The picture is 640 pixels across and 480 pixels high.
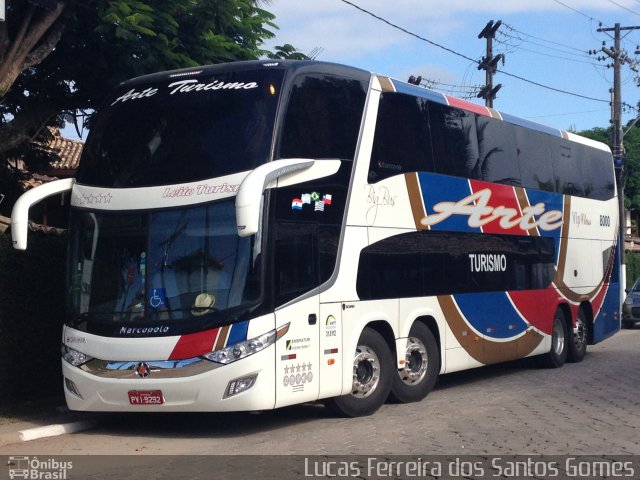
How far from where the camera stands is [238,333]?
34.3 ft

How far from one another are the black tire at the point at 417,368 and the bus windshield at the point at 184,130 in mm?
3921

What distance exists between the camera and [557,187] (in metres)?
17.9

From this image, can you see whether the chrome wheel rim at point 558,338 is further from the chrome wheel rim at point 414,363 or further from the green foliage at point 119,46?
the green foliage at point 119,46

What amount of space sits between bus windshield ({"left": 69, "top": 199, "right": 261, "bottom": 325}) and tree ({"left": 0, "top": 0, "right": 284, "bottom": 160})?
4620mm

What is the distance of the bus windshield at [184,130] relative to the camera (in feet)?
36.0

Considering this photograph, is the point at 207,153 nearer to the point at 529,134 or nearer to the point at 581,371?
the point at 529,134

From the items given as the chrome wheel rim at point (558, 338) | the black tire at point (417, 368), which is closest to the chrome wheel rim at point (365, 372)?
the black tire at point (417, 368)

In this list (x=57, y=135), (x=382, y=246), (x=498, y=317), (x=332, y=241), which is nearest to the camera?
(x=332, y=241)

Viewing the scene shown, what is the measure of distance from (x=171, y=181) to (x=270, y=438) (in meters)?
3.05

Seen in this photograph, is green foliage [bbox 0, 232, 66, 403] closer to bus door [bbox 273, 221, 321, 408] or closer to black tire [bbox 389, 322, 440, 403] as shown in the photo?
bus door [bbox 273, 221, 321, 408]

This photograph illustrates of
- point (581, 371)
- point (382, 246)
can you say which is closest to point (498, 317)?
point (581, 371)

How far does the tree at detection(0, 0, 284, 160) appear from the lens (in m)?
15.2

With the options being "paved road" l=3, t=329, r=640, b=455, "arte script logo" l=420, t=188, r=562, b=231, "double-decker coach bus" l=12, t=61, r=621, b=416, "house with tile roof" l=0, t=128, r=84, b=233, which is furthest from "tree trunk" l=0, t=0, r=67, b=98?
"arte script logo" l=420, t=188, r=562, b=231

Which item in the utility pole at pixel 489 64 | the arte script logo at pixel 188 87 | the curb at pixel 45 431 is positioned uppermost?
the utility pole at pixel 489 64
